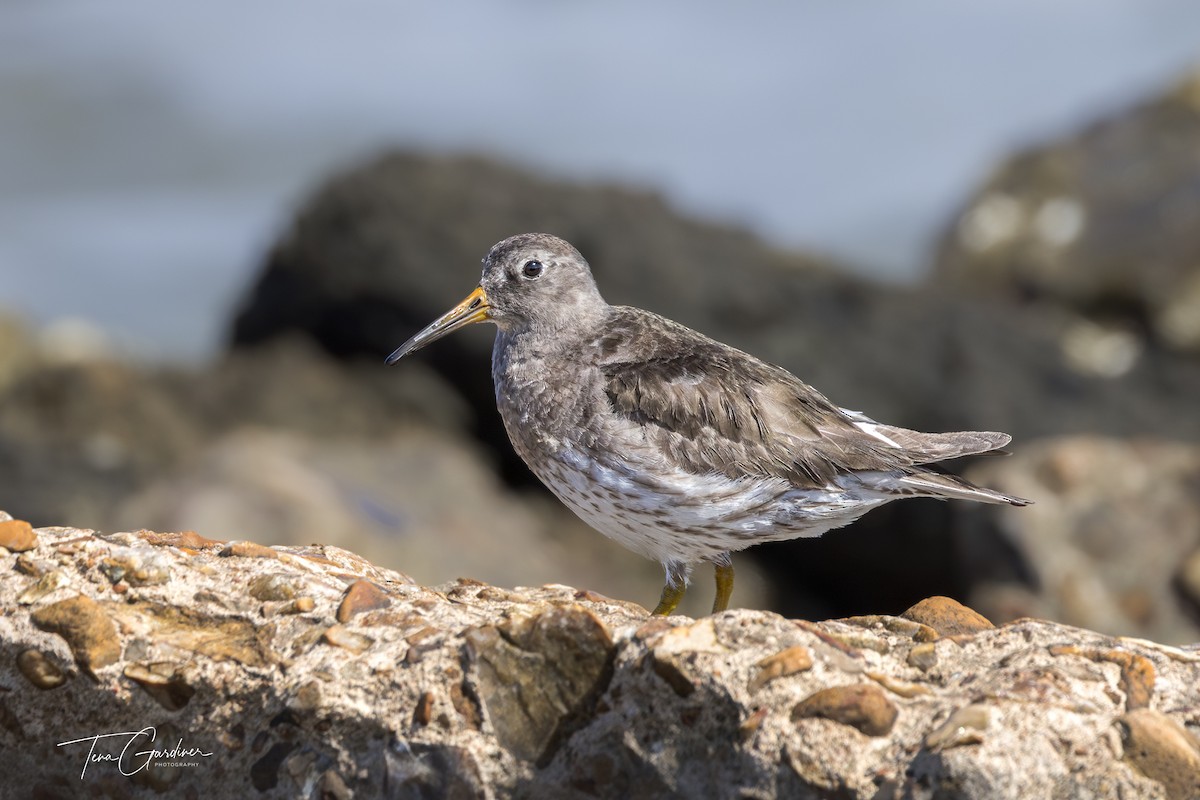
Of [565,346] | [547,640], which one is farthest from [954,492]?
[547,640]

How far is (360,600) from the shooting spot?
472cm

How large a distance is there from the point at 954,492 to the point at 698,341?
140 cm

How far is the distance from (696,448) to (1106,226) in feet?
43.6

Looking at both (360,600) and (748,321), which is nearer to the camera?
(360,600)

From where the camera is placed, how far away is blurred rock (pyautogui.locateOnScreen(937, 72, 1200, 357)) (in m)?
16.7

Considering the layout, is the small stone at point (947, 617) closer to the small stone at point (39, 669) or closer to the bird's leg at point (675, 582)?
the bird's leg at point (675, 582)

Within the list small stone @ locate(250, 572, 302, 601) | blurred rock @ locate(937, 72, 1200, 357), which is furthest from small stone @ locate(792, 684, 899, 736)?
blurred rock @ locate(937, 72, 1200, 357)

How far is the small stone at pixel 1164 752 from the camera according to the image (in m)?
3.74

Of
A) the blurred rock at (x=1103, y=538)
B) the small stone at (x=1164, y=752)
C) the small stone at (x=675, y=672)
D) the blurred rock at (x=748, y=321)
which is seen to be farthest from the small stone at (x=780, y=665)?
the blurred rock at (x=748, y=321)

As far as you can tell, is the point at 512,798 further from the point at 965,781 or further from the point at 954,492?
the point at 954,492

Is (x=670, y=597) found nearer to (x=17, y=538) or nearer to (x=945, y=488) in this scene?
(x=945, y=488)

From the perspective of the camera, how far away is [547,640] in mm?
4242

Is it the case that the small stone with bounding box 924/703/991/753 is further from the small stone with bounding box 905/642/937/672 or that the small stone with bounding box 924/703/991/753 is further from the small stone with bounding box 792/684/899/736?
the small stone with bounding box 905/642/937/672
